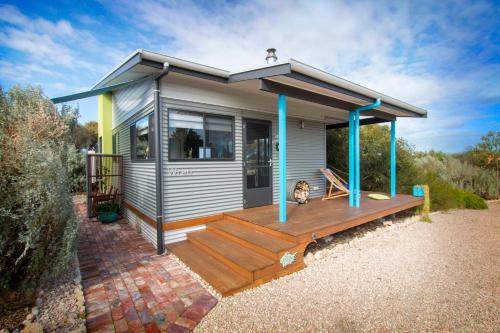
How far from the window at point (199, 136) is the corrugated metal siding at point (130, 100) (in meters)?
0.73

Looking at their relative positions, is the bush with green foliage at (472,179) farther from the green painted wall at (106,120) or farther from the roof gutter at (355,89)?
the green painted wall at (106,120)

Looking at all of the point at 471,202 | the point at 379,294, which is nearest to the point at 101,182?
the point at 379,294

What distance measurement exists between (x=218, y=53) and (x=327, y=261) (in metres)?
10.7

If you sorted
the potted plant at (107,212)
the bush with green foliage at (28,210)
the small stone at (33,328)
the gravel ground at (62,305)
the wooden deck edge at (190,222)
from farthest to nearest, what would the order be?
the potted plant at (107,212) → the wooden deck edge at (190,222) → the bush with green foliage at (28,210) → the gravel ground at (62,305) → the small stone at (33,328)

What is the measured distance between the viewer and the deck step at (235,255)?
118 inches

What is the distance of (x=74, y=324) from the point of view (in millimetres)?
2242

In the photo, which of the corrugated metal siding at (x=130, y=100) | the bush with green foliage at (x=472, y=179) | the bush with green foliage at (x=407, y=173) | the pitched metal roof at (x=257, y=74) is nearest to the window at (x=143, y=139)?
the corrugated metal siding at (x=130, y=100)

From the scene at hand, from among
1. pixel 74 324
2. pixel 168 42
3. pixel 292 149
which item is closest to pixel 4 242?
pixel 74 324

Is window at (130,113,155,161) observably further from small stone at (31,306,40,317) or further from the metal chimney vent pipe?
small stone at (31,306,40,317)

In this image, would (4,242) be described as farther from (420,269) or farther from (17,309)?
(420,269)

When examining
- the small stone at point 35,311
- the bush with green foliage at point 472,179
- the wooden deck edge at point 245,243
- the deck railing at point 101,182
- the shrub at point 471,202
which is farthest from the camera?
the bush with green foliage at point 472,179

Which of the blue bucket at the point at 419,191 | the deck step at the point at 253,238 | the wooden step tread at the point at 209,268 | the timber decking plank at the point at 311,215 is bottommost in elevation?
the wooden step tread at the point at 209,268

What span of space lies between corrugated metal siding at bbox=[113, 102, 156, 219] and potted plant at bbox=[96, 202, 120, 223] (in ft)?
1.32

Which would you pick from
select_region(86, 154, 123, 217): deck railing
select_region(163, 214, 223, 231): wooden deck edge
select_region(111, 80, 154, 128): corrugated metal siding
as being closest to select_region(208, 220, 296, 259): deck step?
select_region(163, 214, 223, 231): wooden deck edge
